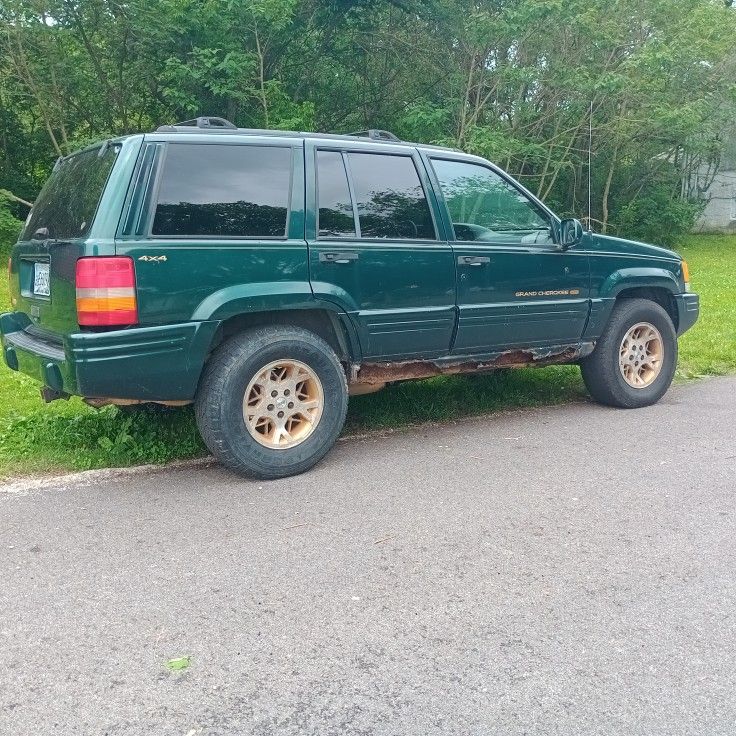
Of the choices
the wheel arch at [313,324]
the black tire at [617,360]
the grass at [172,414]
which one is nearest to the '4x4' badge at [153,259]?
the wheel arch at [313,324]

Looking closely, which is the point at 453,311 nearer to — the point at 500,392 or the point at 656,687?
the point at 500,392

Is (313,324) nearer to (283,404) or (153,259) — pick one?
→ (283,404)

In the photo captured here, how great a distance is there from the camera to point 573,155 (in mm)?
18844

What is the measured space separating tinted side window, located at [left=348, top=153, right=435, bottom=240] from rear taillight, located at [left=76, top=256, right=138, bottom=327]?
5.03 feet

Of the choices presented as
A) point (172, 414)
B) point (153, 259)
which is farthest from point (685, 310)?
point (153, 259)

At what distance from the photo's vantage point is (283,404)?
487 centimetres

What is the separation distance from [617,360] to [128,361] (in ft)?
12.6

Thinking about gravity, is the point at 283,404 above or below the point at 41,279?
below

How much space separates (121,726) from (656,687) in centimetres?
169

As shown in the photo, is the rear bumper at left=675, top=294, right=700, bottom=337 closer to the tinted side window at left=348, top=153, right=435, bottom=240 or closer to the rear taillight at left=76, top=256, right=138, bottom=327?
the tinted side window at left=348, top=153, right=435, bottom=240

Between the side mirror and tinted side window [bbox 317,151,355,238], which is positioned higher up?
tinted side window [bbox 317,151,355,238]

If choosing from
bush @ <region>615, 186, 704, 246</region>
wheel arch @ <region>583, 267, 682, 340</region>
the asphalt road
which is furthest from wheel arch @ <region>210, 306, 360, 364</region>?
bush @ <region>615, 186, 704, 246</region>

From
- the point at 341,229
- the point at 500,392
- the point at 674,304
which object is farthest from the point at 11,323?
the point at 674,304

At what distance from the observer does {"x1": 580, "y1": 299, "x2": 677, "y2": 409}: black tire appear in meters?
6.36
